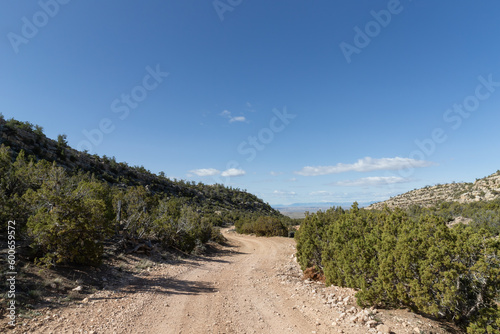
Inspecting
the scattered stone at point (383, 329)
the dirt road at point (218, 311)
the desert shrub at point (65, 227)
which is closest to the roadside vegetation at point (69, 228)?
the desert shrub at point (65, 227)

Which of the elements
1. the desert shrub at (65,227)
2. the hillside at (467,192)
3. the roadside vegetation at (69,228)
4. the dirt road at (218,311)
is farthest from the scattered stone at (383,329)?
the hillside at (467,192)

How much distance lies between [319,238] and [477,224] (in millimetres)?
17706

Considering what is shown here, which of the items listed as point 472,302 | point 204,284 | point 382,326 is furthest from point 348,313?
point 204,284

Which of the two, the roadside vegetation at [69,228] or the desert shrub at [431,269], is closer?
the desert shrub at [431,269]

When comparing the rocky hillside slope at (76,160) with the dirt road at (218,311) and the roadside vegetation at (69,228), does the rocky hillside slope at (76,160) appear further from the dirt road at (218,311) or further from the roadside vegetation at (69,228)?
the dirt road at (218,311)

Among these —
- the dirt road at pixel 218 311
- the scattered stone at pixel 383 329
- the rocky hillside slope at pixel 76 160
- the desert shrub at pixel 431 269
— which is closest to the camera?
the desert shrub at pixel 431 269

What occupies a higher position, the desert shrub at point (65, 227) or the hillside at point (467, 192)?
the hillside at point (467, 192)

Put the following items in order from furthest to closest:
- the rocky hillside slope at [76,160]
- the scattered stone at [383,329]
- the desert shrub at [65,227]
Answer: the rocky hillside slope at [76,160] → the desert shrub at [65,227] → the scattered stone at [383,329]

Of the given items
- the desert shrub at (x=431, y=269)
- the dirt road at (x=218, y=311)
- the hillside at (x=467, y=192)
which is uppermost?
the hillside at (x=467, y=192)

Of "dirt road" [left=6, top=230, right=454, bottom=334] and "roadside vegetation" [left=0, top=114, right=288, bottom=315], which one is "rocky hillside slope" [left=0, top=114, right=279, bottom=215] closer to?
"roadside vegetation" [left=0, top=114, right=288, bottom=315]

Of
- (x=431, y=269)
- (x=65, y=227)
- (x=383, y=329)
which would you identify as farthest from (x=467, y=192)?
(x=65, y=227)

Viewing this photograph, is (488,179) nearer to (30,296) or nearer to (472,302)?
(472,302)

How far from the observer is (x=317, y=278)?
12.0 metres

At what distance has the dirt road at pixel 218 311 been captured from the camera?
623cm
